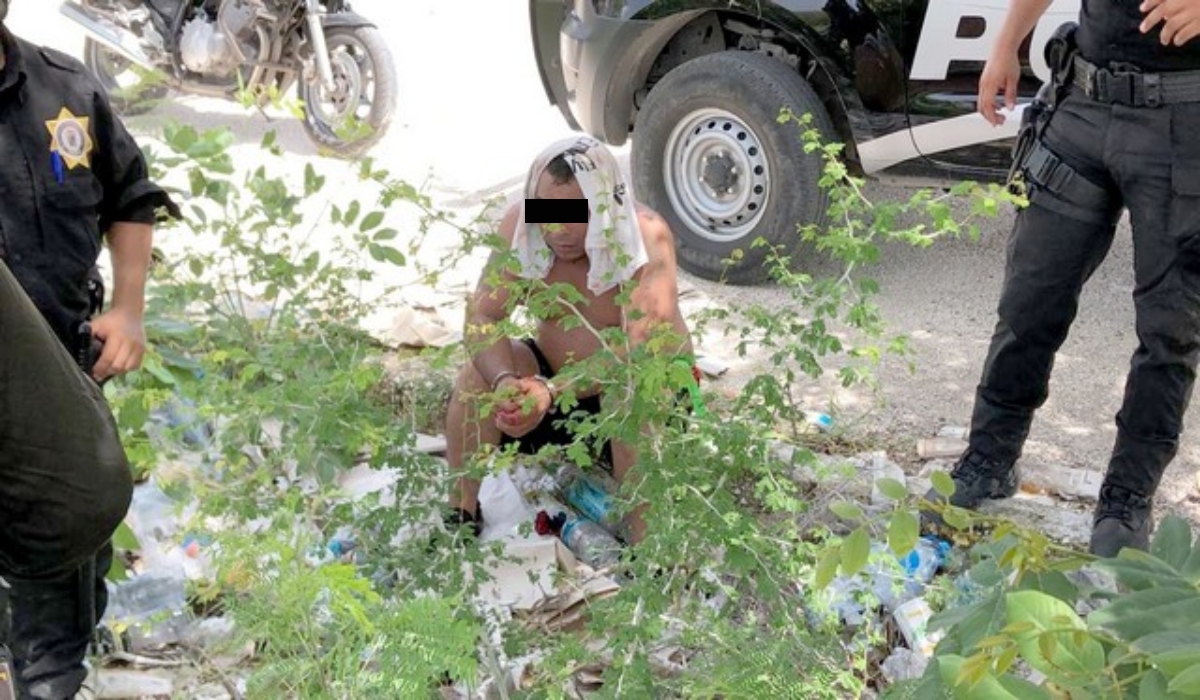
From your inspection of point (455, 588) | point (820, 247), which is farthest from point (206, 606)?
point (820, 247)

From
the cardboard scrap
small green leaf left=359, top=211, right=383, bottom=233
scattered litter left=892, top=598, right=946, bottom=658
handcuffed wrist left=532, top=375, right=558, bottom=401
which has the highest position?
small green leaf left=359, top=211, right=383, bottom=233

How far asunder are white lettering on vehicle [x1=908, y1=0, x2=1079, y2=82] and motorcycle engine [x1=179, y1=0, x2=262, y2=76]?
12.9 feet

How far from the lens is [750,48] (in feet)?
17.9

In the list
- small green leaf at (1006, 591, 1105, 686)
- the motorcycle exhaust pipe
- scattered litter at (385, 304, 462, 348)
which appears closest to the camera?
small green leaf at (1006, 591, 1105, 686)

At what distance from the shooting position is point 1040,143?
3609mm

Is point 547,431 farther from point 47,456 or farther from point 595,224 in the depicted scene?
point 47,456

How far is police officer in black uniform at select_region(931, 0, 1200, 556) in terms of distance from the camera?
3.32 meters

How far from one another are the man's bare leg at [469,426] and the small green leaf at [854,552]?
2113 mm

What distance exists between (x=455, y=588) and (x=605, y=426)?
0.48m

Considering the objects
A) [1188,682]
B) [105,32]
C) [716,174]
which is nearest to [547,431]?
[716,174]

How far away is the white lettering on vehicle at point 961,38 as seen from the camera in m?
4.63

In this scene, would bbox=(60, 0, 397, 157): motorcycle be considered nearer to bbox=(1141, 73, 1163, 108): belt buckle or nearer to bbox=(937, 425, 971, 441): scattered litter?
bbox=(937, 425, 971, 441): scattered litter

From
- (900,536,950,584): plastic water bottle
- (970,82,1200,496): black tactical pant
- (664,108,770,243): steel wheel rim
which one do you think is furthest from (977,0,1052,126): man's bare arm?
(664,108,770,243): steel wheel rim

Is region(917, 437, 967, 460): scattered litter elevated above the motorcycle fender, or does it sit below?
below
